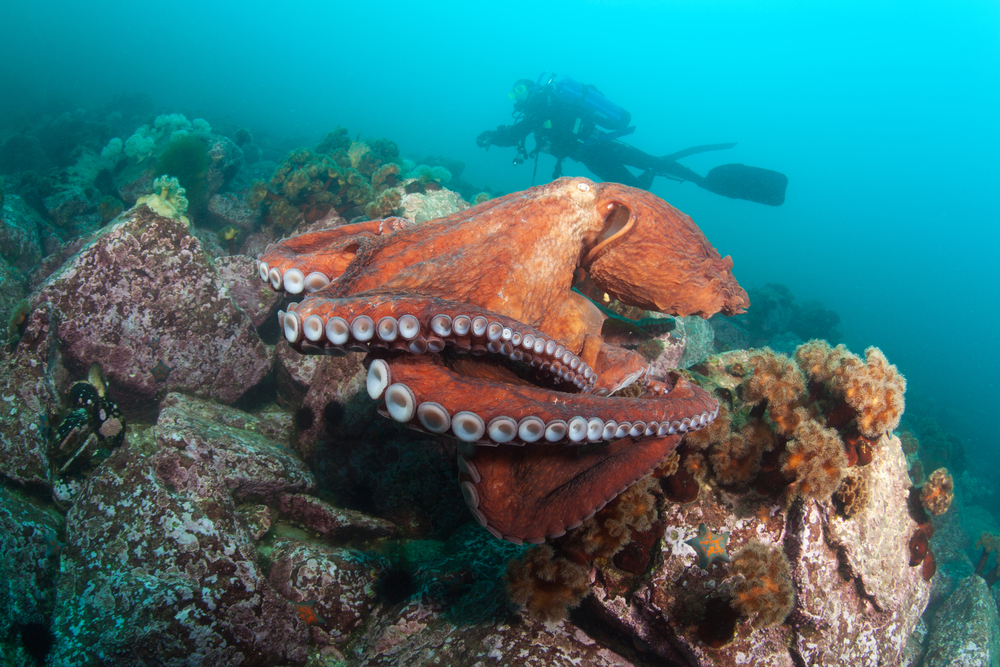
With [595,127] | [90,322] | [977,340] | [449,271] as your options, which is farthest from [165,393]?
[977,340]

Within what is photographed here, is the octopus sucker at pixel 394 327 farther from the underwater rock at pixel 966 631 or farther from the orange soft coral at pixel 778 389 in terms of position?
the underwater rock at pixel 966 631

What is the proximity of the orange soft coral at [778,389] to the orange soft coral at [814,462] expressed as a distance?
14 centimetres

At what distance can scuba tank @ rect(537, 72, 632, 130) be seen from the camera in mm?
19562

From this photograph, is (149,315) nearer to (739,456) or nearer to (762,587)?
(739,456)

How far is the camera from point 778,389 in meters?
3.40

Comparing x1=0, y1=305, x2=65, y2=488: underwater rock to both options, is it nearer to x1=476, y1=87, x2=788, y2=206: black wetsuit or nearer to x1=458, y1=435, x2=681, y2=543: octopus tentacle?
x1=458, y1=435, x2=681, y2=543: octopus tentacle

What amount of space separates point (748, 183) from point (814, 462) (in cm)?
2085

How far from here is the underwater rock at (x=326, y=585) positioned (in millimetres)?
3658

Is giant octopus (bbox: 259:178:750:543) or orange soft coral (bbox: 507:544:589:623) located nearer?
giant octopus (bbox: 259:178:750:543)

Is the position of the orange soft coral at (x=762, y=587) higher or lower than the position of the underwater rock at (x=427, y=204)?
lower

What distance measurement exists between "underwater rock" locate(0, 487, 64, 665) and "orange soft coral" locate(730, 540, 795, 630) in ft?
15.6

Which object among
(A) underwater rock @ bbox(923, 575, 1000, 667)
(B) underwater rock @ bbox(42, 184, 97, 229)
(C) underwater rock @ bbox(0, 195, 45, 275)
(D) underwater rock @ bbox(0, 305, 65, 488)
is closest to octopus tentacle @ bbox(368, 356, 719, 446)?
(D) underwater rock @ bbox(0, 305, 65, 488)

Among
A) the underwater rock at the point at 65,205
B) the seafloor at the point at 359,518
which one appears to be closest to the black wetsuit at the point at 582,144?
the seafloor at the point at 359,518

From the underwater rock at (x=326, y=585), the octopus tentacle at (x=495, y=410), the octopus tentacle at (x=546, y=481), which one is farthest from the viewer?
the underwater rock at (x=326, y=585)
